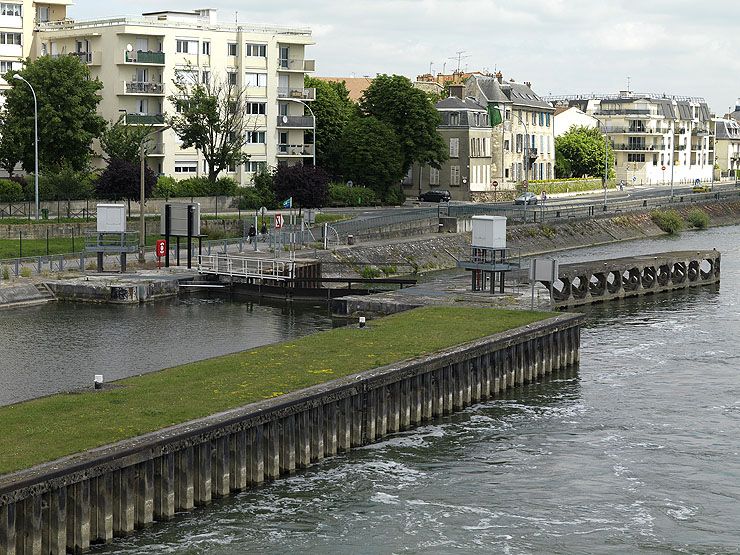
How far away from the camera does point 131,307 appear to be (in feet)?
227

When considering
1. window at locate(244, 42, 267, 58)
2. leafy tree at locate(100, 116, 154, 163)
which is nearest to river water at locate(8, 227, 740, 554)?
leafy tree at locate(100, 116, 154, 163)

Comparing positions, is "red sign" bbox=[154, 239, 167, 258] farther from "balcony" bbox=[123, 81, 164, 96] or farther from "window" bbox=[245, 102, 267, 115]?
"window" bbox=[245, 102, 267, 115]

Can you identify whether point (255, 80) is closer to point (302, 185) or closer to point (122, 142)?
point (122, 142)

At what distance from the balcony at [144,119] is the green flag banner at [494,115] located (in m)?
48.3

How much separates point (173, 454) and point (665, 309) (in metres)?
47.4

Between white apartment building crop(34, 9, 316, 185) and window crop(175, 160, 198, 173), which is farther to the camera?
window crop(175, 160, 198, 173)

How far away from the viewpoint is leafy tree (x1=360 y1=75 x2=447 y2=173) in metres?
131

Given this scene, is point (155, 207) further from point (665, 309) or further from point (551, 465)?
point (551, 465)

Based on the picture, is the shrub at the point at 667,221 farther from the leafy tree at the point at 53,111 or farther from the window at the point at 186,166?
the leafy tree at the point at 53,111

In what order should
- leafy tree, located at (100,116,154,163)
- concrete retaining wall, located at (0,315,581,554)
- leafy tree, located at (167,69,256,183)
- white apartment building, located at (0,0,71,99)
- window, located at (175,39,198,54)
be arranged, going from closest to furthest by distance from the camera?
concrete retaining wall, located at (0,315,581,554) < leafy tree, located at (100,116,154,163) < leafy tree, located at (167,69,256,183) < window, located at (175,39,198,54) < white apartment building, located at (0,0,71,99)

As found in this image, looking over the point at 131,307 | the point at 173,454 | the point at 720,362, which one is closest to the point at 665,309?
the point at 720,362

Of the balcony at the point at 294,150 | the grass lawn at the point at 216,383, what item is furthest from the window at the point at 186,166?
the grass lawn at the point at 216,383

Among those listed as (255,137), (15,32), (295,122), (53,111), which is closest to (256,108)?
(255,137)

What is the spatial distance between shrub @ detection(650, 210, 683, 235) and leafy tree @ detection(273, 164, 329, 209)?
41.4 meters
